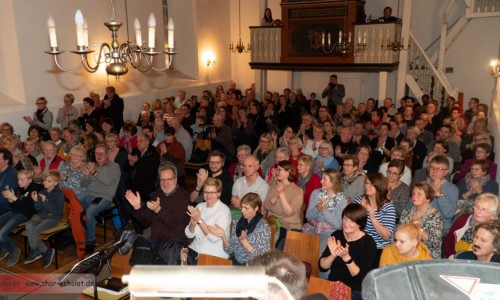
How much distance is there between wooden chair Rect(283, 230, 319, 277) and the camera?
148 inches

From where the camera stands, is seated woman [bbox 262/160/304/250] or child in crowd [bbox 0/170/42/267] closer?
seated woman [bbox 262/160/304/250]

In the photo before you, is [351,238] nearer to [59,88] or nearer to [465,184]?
[465,184]

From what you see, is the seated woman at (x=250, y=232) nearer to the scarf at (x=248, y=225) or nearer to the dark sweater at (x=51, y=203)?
the scarf at (x=248, y=225)

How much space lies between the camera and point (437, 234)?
3670 millimetres

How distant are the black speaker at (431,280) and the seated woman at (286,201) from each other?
362 cm

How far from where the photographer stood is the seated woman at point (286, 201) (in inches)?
175

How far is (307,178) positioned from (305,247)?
1.53 meters

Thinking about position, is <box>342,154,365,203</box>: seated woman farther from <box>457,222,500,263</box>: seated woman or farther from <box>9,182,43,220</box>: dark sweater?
<box>9,182,43,220</box>: dark sweater

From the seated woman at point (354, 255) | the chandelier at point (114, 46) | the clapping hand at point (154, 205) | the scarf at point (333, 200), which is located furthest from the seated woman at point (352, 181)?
the chandelier at point (114, 46)

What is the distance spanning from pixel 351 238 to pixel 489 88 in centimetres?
1046

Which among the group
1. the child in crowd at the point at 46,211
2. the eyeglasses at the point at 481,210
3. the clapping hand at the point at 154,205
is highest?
the eyeglasses at the point at 481,210

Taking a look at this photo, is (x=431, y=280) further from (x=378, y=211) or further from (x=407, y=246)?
(x=378, y=211)

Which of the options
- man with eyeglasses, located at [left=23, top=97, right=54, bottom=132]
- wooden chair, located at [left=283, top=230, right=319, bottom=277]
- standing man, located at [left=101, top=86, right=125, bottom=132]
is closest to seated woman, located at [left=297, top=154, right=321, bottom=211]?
wooden chair, located at [left=283, top=230, right=319, bottom=277]

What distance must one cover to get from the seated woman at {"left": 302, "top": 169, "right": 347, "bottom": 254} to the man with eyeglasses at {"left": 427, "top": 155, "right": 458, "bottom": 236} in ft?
3.28
